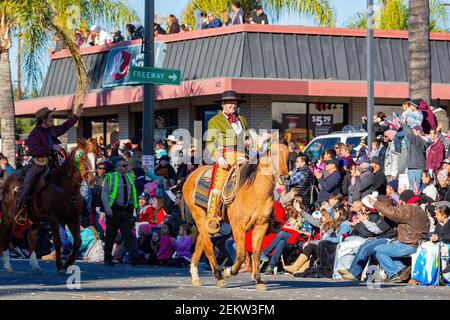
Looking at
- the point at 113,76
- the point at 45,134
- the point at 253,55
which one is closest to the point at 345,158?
the point at 45,134

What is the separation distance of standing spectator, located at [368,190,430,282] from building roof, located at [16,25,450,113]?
15139mm

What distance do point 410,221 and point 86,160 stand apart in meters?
5.65

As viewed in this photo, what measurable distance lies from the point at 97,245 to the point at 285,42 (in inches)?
439

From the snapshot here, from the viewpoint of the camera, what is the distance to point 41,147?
20.6 m

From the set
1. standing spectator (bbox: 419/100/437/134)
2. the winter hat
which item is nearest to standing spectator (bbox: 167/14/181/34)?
the winter hat

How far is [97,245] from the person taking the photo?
27781 millimetres

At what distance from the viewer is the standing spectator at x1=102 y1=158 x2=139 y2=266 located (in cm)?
2508

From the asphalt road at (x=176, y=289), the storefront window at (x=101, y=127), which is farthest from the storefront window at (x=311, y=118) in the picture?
the asphalt road at (x=176, y=289)

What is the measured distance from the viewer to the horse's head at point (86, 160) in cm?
2064

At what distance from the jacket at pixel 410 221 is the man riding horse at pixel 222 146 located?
3759 millimetres

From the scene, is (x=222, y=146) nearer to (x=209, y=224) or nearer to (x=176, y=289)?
(x=209, y=224)

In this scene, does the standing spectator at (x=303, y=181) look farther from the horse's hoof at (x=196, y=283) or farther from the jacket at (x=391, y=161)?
the horse's hoof at (x=196, y=283)

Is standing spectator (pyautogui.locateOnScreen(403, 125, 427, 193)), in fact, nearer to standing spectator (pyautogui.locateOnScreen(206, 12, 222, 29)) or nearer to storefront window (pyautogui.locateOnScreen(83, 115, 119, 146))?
standing spectator (pyautogui.locateOnScreen(206, 12, 222, 29))

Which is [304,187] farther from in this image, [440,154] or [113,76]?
[113,76]
